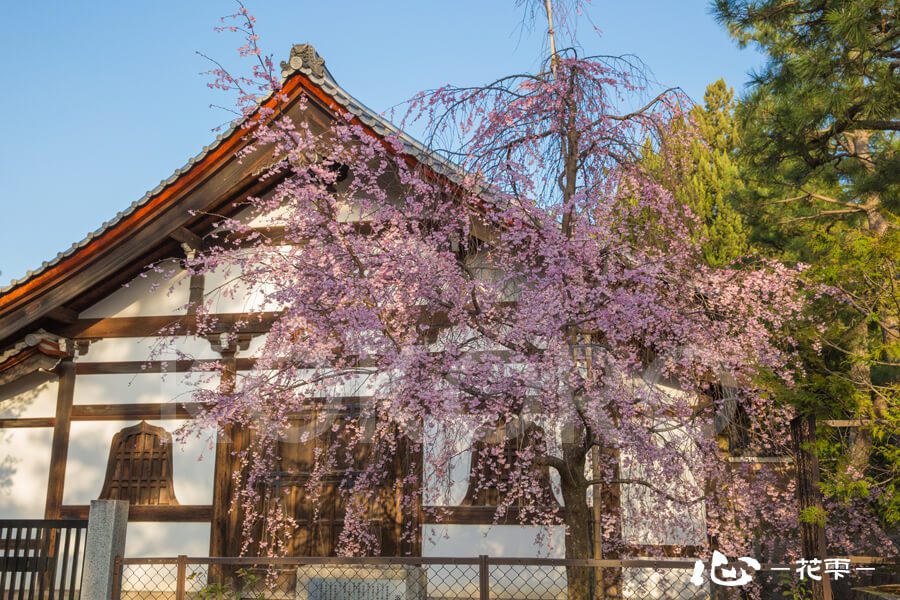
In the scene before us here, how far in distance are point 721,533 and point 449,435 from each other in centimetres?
325

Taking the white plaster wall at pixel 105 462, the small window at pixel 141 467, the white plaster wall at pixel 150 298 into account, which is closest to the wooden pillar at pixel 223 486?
the white plaster wall at pixel 105 462

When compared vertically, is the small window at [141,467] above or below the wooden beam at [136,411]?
below

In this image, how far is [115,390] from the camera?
11.7 m

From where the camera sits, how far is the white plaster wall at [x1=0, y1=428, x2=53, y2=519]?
38.1 feet

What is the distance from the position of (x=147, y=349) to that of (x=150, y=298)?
771 millimetres

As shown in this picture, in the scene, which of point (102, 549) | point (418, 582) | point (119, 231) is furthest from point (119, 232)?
point (418, 582)

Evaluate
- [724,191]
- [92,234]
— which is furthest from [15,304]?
[724,191]

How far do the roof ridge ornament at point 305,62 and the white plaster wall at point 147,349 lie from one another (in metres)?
3.92

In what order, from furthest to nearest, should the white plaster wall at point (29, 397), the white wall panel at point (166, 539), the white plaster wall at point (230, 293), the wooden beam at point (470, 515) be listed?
the white plaster wall at point (29, 397) → the white plaster wall at point (230, 293) → the white wall panel at point (166, 539) → the wooden beam at point (470, 515)

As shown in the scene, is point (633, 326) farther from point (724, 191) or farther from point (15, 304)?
point (724, 191)

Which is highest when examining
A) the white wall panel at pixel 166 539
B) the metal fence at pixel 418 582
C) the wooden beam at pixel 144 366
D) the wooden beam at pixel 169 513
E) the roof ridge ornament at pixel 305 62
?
the roof ridge ornament at pixel 305 62

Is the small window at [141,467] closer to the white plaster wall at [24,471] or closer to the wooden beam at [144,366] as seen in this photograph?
the wooden beam at [144,366]

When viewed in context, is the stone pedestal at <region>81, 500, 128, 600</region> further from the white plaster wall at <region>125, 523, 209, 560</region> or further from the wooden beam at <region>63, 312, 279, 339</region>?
the wooden beam at <region>63, 312, 279, 339</region>

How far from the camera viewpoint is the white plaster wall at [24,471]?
11625 mm
